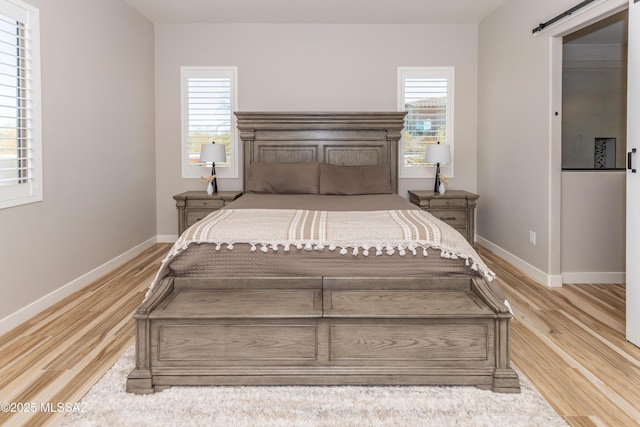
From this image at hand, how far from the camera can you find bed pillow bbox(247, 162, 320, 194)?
4922 millimetres

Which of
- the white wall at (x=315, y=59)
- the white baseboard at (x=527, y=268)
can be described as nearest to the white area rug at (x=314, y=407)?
the white baseboard at (x=527, y=268)

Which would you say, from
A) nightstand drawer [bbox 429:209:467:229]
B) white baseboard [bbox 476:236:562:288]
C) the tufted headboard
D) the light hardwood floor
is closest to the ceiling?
the tufted headboard

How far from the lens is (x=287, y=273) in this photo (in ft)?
8.55

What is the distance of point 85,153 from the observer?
4.05 metres

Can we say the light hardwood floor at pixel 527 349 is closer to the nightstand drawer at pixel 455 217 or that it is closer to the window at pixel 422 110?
the nightstand drawer at pixel 455 217

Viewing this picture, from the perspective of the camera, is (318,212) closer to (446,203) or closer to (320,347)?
(320,347)

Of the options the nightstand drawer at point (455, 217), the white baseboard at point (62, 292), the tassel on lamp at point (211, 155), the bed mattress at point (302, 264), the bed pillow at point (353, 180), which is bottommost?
the white baseboard at point (62, 292)

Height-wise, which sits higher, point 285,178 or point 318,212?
point 285,178

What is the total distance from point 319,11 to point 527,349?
3.93 metres

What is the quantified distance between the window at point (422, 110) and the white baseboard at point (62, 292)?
3.17 m

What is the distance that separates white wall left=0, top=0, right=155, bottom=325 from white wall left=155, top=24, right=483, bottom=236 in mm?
396

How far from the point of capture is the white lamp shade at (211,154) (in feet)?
17.4

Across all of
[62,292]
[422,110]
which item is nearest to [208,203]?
[62,292]

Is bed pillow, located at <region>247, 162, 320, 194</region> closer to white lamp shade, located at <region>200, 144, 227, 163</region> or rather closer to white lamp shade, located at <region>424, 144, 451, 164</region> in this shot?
white lamp shade, located at <region>200, 144, 227, 163</region>
